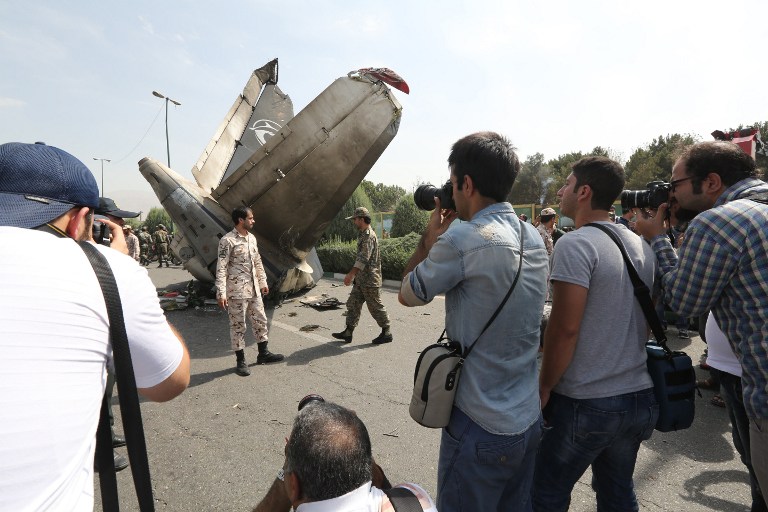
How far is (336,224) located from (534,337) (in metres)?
15.5

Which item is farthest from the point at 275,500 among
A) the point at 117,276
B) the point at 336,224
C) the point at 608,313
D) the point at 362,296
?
the point at 336,224

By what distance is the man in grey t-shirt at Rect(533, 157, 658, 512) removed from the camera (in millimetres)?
1733

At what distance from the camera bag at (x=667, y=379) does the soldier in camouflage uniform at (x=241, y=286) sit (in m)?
4.35

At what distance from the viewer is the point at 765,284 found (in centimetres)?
153

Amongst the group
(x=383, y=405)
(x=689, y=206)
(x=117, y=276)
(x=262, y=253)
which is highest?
(x=689, y=206)

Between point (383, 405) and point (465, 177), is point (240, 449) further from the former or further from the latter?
point (465, 177)

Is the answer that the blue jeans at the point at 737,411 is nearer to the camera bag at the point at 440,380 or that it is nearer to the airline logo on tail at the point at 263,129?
the camera bag at the point at 440,380

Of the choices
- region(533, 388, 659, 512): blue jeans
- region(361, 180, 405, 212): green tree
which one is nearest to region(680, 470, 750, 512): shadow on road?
region(533, 388, 659, 512): blue jeans

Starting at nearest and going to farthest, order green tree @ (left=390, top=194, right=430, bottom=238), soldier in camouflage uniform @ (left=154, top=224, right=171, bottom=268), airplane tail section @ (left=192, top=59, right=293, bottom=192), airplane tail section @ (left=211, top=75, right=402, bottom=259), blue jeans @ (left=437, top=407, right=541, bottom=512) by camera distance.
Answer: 1. blue jeans @ (left=437, top=407, right=541, bottom=512)
2. airplane tail section @ (left=211, top=75, right=402, bottom=259)
3. airplane tail section @ (left=192, top=59, right=293, bottom=192)
4. green tree @ (left=390, top=194, right=430, bottom=238)
5. soldier in camouflage uniform @ (left=154, top=224, right=171, bottom=268)

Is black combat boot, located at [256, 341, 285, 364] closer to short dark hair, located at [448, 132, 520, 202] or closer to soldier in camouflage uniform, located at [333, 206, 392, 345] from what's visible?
soldier in camouflage uniform, located at [333, 206, 392, 345]

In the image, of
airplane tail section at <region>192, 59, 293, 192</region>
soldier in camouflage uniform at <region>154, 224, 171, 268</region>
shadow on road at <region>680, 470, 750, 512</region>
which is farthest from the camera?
soldier in camouflage uniform at <region>154, 224, 171, 268</region>

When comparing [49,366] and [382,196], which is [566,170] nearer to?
[382,196]

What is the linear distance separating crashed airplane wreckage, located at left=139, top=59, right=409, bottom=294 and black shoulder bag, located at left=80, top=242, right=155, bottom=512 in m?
6.63

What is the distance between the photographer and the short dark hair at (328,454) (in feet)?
3.79
